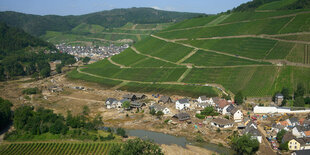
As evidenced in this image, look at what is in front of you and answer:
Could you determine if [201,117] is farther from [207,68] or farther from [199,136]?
[207,68]

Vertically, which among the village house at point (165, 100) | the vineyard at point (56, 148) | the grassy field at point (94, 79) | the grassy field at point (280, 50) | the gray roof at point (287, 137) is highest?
the grassy field at point (280, 50)

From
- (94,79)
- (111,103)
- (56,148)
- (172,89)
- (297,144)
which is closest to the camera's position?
(297,144)

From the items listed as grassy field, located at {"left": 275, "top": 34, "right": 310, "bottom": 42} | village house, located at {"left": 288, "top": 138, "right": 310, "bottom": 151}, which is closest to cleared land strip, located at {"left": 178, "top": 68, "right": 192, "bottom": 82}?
grassy field, located at {"left": 275, "top": 34, "right": 310, "bottom": 42}

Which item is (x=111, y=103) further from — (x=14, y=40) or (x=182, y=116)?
(x=14, y=40)

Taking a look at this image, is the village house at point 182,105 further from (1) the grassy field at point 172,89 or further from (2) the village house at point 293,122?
(2) the village house at point 293,122

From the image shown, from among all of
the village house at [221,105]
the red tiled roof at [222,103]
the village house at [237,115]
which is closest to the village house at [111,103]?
the village house at [221,105]

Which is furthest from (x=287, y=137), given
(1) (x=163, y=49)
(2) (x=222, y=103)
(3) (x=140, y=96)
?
(1) (x=163, y=49)

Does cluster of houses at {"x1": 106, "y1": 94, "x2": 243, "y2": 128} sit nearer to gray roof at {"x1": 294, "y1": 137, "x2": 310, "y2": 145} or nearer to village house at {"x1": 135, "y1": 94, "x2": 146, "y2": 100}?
village house at {"x1": 135, "y1": 94, "x2": 146, "y2": 100}
